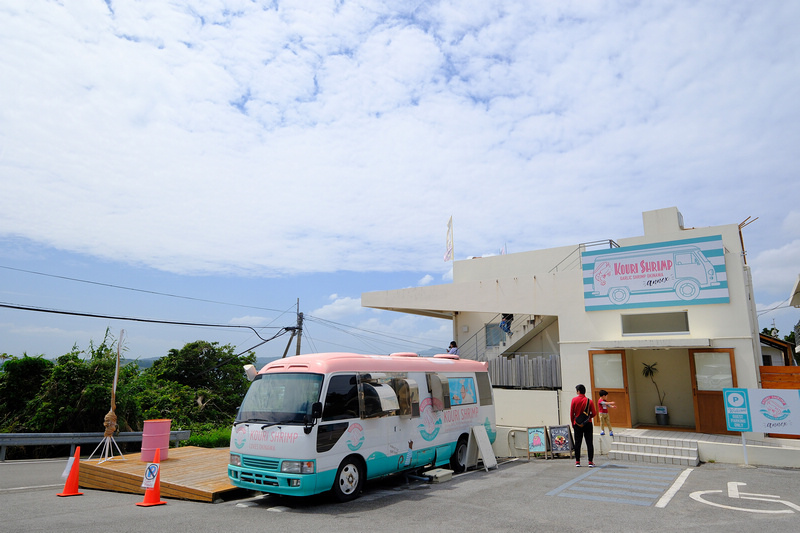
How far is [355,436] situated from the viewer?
8.63 meters

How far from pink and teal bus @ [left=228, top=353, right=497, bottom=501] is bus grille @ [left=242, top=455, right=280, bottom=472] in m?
0.01

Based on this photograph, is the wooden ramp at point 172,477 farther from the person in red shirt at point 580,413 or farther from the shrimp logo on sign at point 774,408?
the shrimp logo on sign at point 774,408

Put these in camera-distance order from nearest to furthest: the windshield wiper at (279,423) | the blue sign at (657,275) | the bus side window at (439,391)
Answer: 1. the windshield wiper at (279,423)
2. the bus side window at (439,391)
3. the blue sign at (657,275)

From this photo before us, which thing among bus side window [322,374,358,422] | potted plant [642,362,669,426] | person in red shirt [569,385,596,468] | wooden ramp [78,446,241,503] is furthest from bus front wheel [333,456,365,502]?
potted plant [642,362,669,426]

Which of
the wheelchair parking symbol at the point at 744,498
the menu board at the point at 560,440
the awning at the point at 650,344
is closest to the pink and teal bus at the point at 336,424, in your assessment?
the menu board at the point at 560,440

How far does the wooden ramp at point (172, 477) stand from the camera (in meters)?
8.43

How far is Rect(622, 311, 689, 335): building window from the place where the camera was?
1623 centimetres

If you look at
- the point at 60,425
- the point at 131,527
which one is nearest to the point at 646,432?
the point at 131,527

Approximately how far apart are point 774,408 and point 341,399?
10.3 meters

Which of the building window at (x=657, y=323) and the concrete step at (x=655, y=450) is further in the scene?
the building window at (x=657, y=323)

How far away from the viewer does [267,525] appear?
6711 mm

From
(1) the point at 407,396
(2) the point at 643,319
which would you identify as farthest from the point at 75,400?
(2) the point at 643,319

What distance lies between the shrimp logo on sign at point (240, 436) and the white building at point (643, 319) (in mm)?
11005

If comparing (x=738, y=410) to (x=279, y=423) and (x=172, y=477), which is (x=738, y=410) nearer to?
(x=279, y=423)
